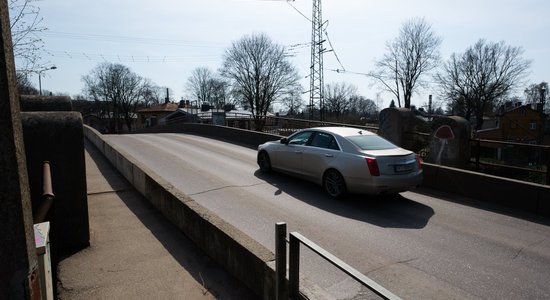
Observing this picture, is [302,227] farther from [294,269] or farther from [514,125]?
[514,125]

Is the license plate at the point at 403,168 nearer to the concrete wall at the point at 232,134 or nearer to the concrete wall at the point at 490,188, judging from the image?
the concrete wall at the point at 490,188

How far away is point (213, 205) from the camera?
7.60 meters

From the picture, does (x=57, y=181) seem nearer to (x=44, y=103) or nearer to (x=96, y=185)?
(x=44, y=103)

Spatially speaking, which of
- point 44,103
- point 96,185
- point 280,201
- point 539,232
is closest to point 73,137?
point 44,103

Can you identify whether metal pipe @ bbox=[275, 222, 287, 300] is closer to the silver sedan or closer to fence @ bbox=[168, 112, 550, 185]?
the silver sedan

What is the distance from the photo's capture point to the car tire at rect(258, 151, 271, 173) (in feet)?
35.2

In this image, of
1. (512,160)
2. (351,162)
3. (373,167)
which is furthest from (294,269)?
(512,160)

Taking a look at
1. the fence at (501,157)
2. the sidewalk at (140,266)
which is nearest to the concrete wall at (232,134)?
the fence at (501,157)

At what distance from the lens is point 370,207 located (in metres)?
7.58

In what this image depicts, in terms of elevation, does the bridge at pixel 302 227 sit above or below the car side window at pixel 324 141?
below

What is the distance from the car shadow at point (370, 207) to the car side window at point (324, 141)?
1.04 metres

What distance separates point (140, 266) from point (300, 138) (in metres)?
5.56

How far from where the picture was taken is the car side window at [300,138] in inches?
373

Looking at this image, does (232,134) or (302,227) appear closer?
(302,227)
